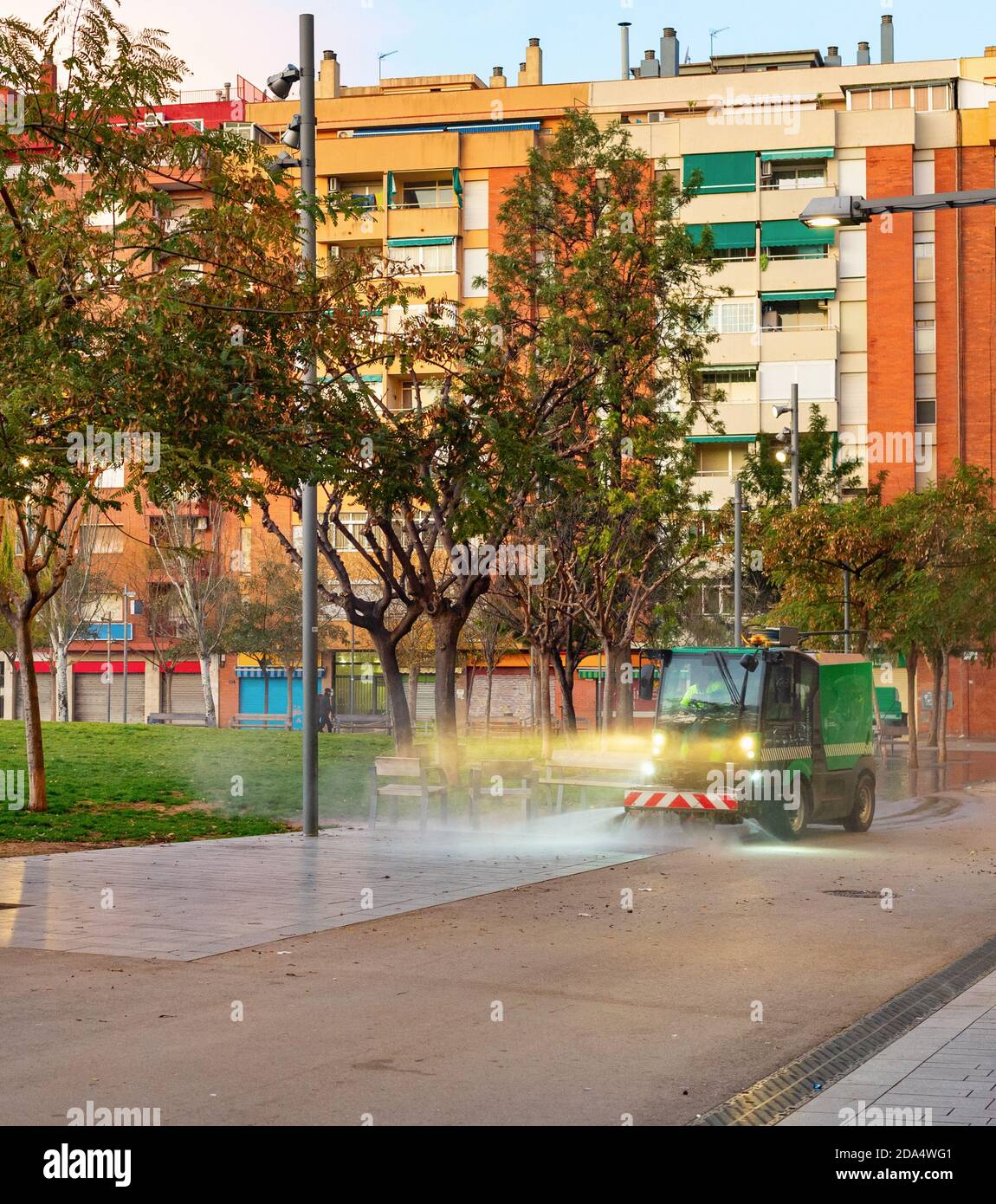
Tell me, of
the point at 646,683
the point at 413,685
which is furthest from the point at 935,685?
the point at 646,683

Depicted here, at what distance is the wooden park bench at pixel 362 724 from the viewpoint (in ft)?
193

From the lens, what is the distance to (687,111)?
6644 centimetres

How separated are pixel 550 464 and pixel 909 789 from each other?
45.6 ft

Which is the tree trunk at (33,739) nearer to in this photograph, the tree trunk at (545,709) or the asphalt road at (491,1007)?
the asphalt road at (491,1007)

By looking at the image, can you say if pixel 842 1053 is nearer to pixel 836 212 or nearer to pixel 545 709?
pixel 836 212

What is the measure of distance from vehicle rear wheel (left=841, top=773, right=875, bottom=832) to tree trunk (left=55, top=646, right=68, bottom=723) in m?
39.1

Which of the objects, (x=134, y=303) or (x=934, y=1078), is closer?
(x=934, y=1078)

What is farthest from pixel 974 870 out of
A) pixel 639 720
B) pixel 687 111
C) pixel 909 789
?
pixel 687 111

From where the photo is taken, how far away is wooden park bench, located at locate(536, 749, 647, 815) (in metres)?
22.0

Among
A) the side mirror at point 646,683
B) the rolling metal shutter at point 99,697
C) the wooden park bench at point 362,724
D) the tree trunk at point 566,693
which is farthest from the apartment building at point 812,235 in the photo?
the side mirror at point 646,683

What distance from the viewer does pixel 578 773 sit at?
22766 millimetres

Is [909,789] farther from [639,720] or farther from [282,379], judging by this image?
[639,720]

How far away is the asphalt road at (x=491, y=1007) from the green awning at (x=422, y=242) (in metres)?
54.3

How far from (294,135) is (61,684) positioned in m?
43.8
